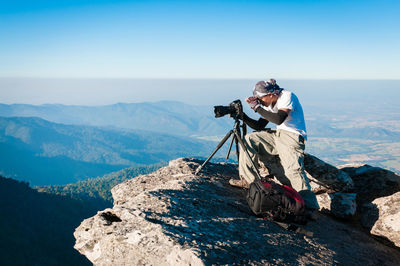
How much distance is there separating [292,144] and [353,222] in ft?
11.2

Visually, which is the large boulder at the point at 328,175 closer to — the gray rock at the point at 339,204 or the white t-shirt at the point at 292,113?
the gray rock at the point at 339,204

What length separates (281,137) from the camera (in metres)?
7.48

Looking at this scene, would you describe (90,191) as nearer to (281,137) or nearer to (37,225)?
(37,225)

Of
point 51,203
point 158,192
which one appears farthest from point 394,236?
point 51,203

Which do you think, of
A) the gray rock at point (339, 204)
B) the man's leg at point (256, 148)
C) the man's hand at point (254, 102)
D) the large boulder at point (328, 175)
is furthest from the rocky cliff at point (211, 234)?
the man's hand at point (254, 102)

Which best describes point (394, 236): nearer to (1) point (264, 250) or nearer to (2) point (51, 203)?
(1) point (264, 250)

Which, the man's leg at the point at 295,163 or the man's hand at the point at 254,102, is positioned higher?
the man's hand at the point at 254,102

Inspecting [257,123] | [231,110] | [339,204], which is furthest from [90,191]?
[339,204]

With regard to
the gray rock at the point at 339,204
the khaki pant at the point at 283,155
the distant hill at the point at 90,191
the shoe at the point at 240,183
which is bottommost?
the distant hill at the point at 90,191

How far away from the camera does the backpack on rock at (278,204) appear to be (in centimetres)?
605

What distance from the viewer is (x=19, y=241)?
9675 cm

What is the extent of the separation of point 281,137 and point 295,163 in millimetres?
853

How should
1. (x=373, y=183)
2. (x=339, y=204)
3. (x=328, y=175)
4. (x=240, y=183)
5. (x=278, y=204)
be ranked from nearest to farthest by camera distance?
(x=278, y=204) → (x=339, y=204) → (x=240, y=183) → (x=328, y=175) → (x=373, y=183)

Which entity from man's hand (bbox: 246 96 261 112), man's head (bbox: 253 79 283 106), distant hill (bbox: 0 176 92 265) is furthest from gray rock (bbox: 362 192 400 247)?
distant hill (bbox: 0 176 92 265)
